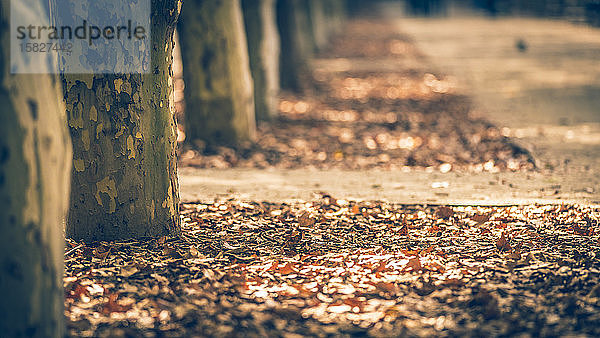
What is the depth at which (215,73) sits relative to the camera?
8750 mm

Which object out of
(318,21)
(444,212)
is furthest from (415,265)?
(318,21)

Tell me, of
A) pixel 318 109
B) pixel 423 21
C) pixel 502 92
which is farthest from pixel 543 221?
pixel 423 21

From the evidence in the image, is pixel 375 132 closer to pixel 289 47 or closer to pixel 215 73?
pixel 215 73

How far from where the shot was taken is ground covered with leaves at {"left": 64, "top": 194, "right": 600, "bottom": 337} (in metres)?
3.73

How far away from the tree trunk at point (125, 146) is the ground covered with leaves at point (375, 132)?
309cm

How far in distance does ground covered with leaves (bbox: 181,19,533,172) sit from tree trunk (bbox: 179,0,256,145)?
346mm

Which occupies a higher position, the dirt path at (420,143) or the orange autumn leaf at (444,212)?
the dirt path at (420,143)

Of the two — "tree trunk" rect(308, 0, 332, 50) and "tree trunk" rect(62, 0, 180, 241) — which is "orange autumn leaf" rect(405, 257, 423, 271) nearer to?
"tree trunk" rect(62, 0, 180, 241)

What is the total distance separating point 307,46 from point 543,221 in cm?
1351

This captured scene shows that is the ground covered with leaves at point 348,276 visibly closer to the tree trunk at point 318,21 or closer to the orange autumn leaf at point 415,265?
the orange autumn leaf at point 415,265

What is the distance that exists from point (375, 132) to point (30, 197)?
7.60m

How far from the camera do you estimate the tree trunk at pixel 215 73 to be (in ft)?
28.2

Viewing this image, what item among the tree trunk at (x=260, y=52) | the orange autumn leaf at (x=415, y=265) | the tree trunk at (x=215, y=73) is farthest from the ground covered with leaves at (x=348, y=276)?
the tree trunk at (x=260, y=52)

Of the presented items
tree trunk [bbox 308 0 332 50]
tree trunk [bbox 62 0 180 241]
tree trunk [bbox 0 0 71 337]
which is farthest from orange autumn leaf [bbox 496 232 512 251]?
tree trunk [bbox 308 0 332 50]
